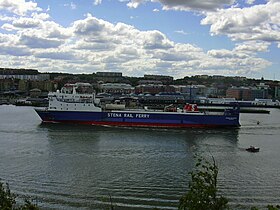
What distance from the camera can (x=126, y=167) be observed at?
41.6 ft

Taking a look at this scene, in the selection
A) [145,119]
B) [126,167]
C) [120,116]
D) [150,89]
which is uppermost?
[150,89]

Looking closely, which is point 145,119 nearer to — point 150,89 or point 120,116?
point 120,116

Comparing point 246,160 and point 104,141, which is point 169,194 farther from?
point 104,141

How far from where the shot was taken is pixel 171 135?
22.5m

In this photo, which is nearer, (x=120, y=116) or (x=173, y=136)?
(x=173, y=136)

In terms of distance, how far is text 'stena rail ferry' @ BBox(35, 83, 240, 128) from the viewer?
27.2m

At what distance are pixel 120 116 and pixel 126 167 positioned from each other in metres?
14.9

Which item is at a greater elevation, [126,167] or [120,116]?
[120,116]

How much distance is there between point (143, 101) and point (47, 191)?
50.9 metres

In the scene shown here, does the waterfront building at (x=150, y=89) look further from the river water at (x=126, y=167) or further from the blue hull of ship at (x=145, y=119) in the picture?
the river water at (x=126, y=167)

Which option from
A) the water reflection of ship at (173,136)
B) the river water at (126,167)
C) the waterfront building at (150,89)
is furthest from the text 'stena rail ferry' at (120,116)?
the waterfront building at (150,89)

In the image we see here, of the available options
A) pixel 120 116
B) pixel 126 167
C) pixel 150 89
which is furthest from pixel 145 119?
pixel 150 89

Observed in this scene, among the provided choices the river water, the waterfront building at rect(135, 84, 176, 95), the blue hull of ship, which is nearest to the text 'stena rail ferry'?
the blue hull of ship

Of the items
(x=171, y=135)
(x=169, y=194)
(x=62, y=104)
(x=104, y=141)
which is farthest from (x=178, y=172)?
(x=62, y=104)
